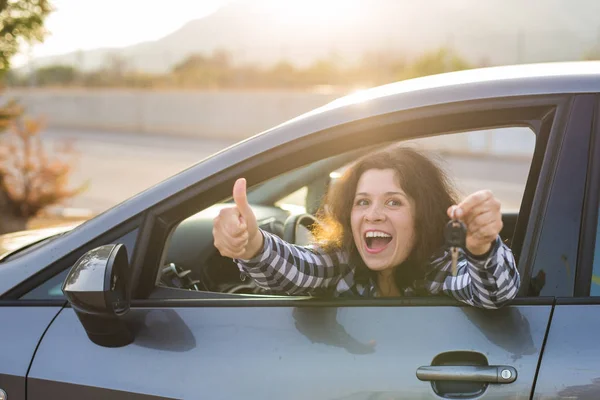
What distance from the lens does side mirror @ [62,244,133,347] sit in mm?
1749

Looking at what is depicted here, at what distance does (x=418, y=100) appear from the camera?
1858 mm

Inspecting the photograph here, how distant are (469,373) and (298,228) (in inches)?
51.0

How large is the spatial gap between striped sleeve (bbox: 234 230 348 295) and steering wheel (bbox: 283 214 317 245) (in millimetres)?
635

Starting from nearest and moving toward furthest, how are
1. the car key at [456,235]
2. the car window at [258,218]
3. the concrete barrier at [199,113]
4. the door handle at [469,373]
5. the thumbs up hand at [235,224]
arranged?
1. the car key at [456,235]
2. the door handle at [469,373]
3. the thumbs up hand at [235,224]
4. the car window at [258,218]
5. the concrete barrier at [199,113]

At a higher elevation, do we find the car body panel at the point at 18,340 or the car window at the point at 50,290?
the car window at the point at 50,290

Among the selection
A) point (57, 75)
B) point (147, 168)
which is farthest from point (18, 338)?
point (57, 75)

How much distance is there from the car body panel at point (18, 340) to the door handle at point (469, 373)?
96 centimetres

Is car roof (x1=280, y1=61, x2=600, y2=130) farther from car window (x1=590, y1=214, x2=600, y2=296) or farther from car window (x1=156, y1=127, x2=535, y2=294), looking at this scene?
car window (x1=590, y1=214, x2=600, y2=296)

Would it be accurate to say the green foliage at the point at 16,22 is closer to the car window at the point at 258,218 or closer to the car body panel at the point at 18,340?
the car window at the point at 258,218

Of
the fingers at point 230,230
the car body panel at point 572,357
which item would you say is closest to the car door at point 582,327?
the car body panel at point 572,357

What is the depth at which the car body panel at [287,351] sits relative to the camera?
66.2 inches

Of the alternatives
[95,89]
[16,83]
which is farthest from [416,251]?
[16,83]

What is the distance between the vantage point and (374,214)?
1.99 m

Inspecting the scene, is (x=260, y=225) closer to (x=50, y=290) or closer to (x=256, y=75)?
(x=50, y=290)
